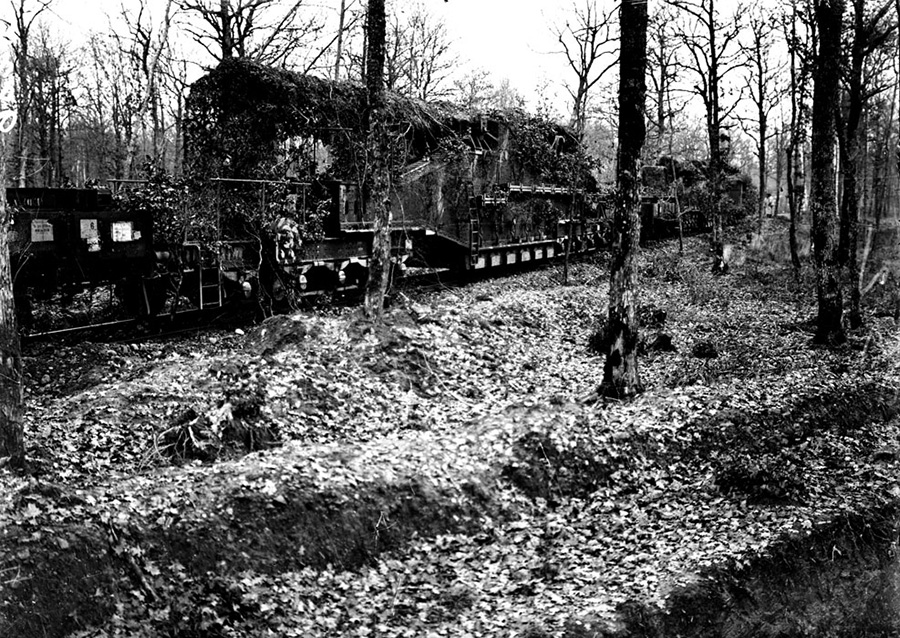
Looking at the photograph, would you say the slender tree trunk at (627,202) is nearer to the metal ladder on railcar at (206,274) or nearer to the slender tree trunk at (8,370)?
the slender tree trunk at (8,370)

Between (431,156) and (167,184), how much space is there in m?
8.45

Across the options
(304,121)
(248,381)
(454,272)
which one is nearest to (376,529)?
(248,381)

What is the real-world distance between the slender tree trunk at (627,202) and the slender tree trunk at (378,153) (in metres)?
4.16

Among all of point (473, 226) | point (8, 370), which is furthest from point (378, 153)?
point (473, 226)

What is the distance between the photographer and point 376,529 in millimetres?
7422

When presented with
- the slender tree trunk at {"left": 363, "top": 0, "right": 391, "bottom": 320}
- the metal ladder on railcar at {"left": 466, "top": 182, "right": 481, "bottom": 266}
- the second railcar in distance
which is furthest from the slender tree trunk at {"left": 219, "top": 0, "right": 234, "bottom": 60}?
the slender tree trunk at {"left": 363, "top": 0, "right": 391, "bottom": 320}

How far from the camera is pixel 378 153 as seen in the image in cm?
1248

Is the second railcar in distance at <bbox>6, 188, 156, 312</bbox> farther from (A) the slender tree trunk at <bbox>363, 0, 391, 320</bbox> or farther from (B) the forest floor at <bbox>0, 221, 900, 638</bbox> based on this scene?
(A) the slender tree trunk at <bbox>363, 0, 391, 320</bbox>

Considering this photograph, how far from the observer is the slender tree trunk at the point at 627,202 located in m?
10.0

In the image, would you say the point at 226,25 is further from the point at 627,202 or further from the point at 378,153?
the point at 627,202

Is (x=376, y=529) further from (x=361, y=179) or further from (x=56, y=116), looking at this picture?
(x=56, y=116)

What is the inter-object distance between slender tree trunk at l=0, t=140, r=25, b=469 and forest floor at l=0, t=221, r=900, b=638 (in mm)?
297

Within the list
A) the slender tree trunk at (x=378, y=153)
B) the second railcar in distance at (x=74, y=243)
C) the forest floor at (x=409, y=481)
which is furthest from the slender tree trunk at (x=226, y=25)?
the forest floor at (x=409, y=481)

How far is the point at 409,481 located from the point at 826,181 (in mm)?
10076
